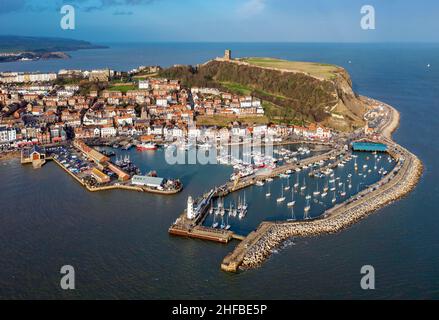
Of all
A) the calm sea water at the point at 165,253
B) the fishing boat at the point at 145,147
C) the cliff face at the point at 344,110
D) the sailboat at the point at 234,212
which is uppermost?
the cliff face at the point at 344,110

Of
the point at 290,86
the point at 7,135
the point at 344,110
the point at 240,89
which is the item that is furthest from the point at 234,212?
the point at 240,89

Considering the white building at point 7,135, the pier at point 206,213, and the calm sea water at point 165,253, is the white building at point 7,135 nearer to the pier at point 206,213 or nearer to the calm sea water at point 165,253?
the calm sea water at point 165,253

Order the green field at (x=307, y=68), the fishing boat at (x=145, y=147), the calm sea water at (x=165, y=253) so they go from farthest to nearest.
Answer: the green field at (x=307, y=68)
the fishing boat at (x=145, y=147)
the calm sea water at (x=165, y=253)

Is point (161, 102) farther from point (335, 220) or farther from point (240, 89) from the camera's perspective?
point (335, 220)

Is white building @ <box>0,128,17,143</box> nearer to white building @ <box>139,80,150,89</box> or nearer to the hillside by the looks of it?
white building @ <box>139,80,150,89</box>

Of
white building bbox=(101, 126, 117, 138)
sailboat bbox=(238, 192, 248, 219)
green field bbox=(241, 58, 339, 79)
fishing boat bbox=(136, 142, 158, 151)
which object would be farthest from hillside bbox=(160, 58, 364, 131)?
sailboat bbox=(238, 192, 248, 219)

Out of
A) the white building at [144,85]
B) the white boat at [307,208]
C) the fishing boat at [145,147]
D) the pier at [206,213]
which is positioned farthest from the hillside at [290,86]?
the white boat at [307,208]

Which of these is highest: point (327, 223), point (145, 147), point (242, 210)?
point (145, 147)
